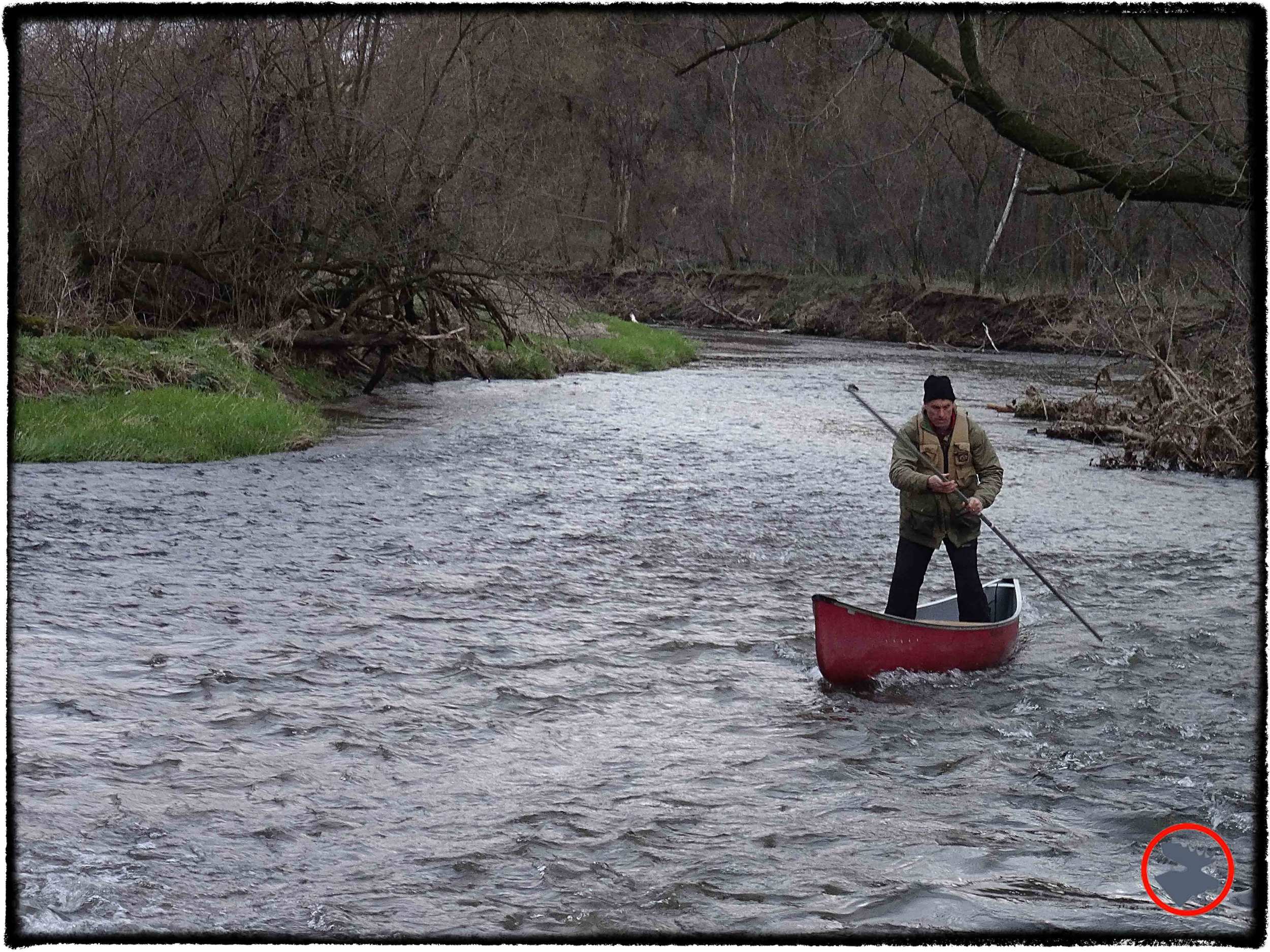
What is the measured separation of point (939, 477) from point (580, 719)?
8.95 feet

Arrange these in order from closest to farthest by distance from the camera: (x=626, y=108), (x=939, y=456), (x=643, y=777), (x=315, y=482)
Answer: (x=643, y=777), (x=939, y=456), (x=315, y=482), (x=626, y=108)

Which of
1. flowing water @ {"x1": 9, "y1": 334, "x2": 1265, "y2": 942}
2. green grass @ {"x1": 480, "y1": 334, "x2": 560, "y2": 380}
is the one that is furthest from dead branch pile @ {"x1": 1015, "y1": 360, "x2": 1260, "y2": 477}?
green grass @ {"x1": 480, "y1": 334, "x2": 560, "y2": 380}

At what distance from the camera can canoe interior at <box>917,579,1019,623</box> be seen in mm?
10727

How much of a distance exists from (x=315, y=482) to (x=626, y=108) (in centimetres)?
4756

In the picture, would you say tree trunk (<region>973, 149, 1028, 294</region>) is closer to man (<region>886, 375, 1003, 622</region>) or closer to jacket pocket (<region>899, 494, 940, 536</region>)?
man (<region>886, 375, 1003, 622</region>)

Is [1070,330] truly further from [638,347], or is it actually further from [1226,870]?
[1226,870]

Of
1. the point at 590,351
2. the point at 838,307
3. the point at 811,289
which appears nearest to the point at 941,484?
the point at 590,351

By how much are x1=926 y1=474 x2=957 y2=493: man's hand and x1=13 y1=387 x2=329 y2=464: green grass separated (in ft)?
35.3

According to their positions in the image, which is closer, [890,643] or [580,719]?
[580,719]

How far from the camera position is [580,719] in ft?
28.4

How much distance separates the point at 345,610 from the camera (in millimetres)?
11086

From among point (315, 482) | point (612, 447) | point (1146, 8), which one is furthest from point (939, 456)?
point (612, 447)

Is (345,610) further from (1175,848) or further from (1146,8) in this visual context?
(1146,8)

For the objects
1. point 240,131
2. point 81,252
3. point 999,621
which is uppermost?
point 240,131
